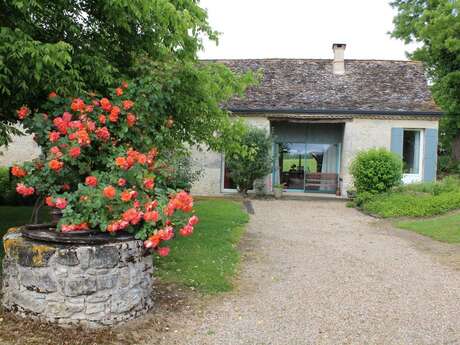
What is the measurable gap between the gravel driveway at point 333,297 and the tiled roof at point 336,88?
8.44 m

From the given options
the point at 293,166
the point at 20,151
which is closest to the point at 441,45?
the point at 293,166

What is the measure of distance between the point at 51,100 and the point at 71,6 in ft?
4.53

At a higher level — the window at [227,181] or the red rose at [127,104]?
the red rose at [127,104]

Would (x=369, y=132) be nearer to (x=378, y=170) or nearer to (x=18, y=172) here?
(x=378, y=170)

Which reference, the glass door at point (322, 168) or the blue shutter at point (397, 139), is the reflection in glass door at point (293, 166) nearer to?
the glass door at point (322, 168)

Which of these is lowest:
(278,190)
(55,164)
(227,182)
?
(278,190)

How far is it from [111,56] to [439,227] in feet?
26.1

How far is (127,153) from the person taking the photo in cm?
466

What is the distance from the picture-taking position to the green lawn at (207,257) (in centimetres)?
578

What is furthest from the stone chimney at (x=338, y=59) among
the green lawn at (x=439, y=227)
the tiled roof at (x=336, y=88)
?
the green lawn at (x=439, y=227)

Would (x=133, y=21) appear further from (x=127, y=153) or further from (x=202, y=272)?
(x=202, y=272)

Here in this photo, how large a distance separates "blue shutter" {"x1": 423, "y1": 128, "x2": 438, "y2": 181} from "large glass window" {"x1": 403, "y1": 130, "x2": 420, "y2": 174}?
34 centimetres

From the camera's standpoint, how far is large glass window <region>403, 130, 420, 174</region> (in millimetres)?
17234

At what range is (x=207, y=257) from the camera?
23.0ft
